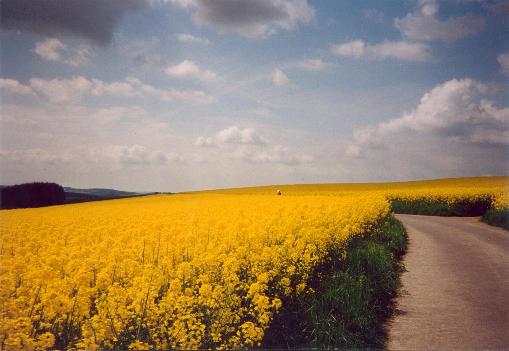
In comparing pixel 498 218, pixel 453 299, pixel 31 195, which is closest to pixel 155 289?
pixel 453 299

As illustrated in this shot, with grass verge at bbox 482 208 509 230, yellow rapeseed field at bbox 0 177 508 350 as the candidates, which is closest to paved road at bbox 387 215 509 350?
yellow rapeseed field at bbox 0 177 508 350

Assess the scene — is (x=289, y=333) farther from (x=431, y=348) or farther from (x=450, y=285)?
(x=450, y=285)

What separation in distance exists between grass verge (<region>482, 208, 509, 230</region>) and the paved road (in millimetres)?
5064

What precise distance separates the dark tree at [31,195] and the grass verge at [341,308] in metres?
48.6

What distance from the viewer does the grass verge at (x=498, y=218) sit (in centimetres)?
1667

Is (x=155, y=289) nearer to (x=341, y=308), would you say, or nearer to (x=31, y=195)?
(x=341, y=308)

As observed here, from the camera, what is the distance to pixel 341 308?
598 centimetres

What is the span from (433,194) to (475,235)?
1299 centimetres

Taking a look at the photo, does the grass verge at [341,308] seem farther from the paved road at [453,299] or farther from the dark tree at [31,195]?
the dark tree at [31,195]

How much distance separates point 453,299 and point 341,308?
2.46m

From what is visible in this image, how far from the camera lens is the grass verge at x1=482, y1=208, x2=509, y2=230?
16.7 m

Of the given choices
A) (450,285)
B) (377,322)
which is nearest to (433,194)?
(450,285)

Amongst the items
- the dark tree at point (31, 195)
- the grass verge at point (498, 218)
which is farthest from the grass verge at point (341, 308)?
the dark tree at point (31, 195)

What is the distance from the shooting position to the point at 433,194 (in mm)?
26516
